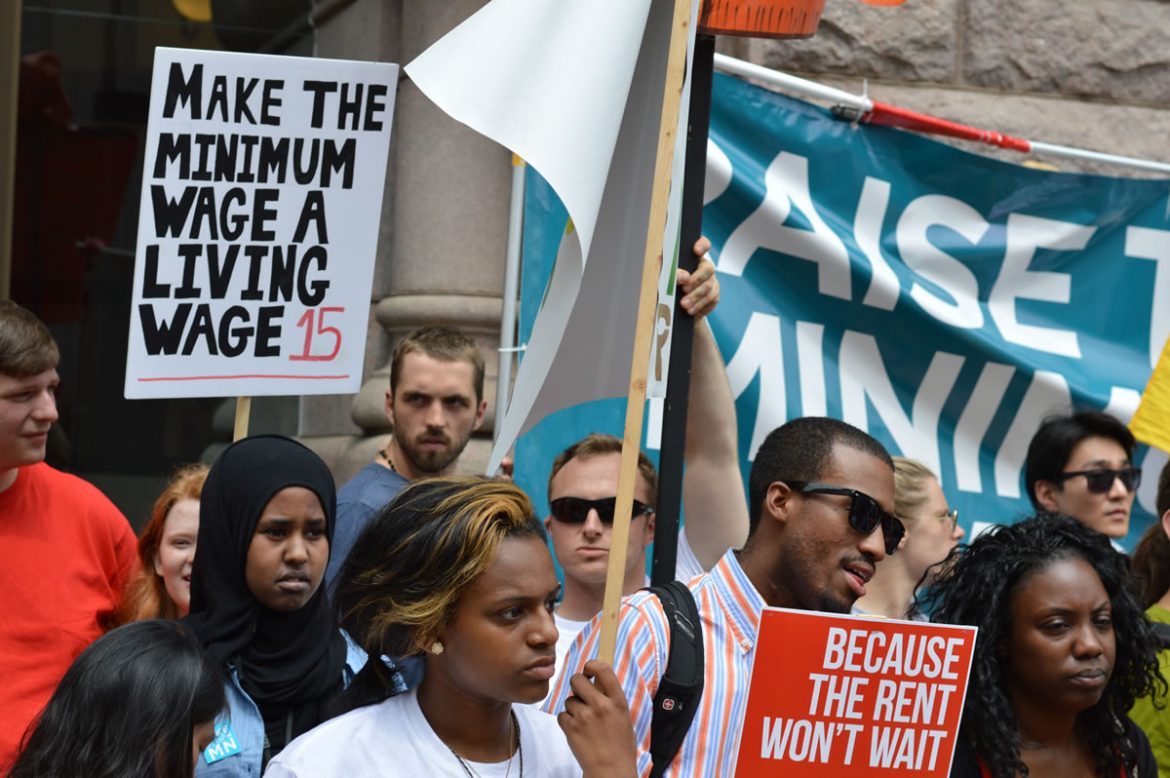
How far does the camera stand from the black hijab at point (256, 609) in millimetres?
3578

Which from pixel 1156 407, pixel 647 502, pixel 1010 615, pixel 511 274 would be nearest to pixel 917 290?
pixel 1156 407

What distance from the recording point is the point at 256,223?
429 cm

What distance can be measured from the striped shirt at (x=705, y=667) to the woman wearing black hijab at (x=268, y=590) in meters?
0.74

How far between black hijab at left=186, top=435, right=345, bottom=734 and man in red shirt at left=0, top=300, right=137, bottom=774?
456mm

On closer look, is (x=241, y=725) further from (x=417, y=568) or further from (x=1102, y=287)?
(x=1102, y=287)

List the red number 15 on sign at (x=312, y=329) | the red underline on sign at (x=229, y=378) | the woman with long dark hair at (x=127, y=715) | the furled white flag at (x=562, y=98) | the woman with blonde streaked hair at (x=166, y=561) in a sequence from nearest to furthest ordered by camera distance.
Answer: the woman with long dark hair at (x=127, y=715) < the furled white flag at (x=562, y=98) < the woman with blonde streaked hair at (x=166, y=561) < the red underline on sign at (x=229, y=378) < the red number 15 on sign at (x=312, y=329)

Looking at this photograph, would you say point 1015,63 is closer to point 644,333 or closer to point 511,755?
point 644,333

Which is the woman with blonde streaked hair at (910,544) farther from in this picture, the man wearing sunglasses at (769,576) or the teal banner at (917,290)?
the man wearing sunglasses at (769,576)

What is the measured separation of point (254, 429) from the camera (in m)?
7.04

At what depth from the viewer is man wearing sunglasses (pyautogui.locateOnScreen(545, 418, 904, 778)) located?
3.03 metres

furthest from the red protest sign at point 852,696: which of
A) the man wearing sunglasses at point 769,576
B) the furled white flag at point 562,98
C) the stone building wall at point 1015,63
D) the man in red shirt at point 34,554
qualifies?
the stone building wall at point 1015,63

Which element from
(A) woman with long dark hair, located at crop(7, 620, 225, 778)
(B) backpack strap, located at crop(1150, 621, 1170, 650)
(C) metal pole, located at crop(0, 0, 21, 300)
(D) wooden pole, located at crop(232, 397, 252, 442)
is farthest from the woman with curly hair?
(C) metal pole, located at crop(0, 0, 21, 300)

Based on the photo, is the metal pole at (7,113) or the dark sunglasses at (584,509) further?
the metal pole at (7,113)

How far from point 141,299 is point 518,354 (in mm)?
1776
